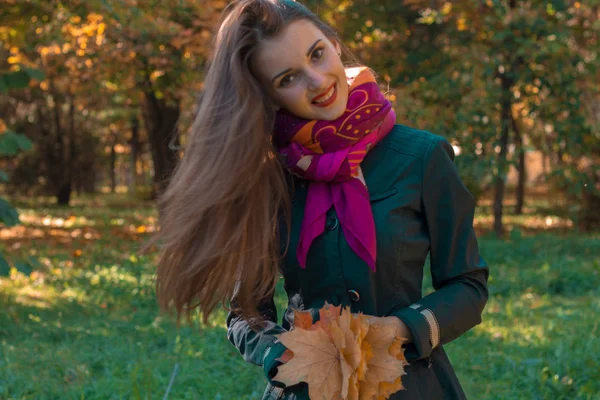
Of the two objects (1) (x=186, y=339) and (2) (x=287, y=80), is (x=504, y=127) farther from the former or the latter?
(2) (x=287, y=80)

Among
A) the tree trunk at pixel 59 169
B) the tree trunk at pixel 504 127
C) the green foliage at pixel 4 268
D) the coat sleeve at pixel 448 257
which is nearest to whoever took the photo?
the coat sleeve at pixel 448 257

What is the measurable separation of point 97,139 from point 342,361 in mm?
29234

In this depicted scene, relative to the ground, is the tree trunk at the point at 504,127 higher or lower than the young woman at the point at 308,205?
lower

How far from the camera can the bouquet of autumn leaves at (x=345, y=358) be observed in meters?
1.74

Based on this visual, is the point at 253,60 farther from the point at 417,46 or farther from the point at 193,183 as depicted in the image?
the point at 417,46

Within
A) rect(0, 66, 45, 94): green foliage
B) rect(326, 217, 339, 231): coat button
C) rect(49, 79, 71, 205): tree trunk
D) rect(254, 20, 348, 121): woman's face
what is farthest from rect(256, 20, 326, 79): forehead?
rect(49, 79, 71, 205): tree trunk

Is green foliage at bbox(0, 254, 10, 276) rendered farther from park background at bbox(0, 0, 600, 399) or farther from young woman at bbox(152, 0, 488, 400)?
young woman at bbox(152, 0, 488, 400)

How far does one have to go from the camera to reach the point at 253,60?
2160 millimetres

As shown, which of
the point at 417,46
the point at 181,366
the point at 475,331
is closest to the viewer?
the point at 181,366

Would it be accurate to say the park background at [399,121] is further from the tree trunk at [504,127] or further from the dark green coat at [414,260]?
the dark green coat at [414,260]

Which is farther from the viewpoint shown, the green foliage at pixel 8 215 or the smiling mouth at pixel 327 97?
the green foliage at pixel 8 215

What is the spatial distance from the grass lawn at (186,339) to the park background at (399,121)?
0.06 ft

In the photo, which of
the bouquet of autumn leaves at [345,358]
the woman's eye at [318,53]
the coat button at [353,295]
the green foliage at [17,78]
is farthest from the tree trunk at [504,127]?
the bouquet of autumn leaves at [345,358]

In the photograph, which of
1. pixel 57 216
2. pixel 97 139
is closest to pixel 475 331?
pixel 57 216
